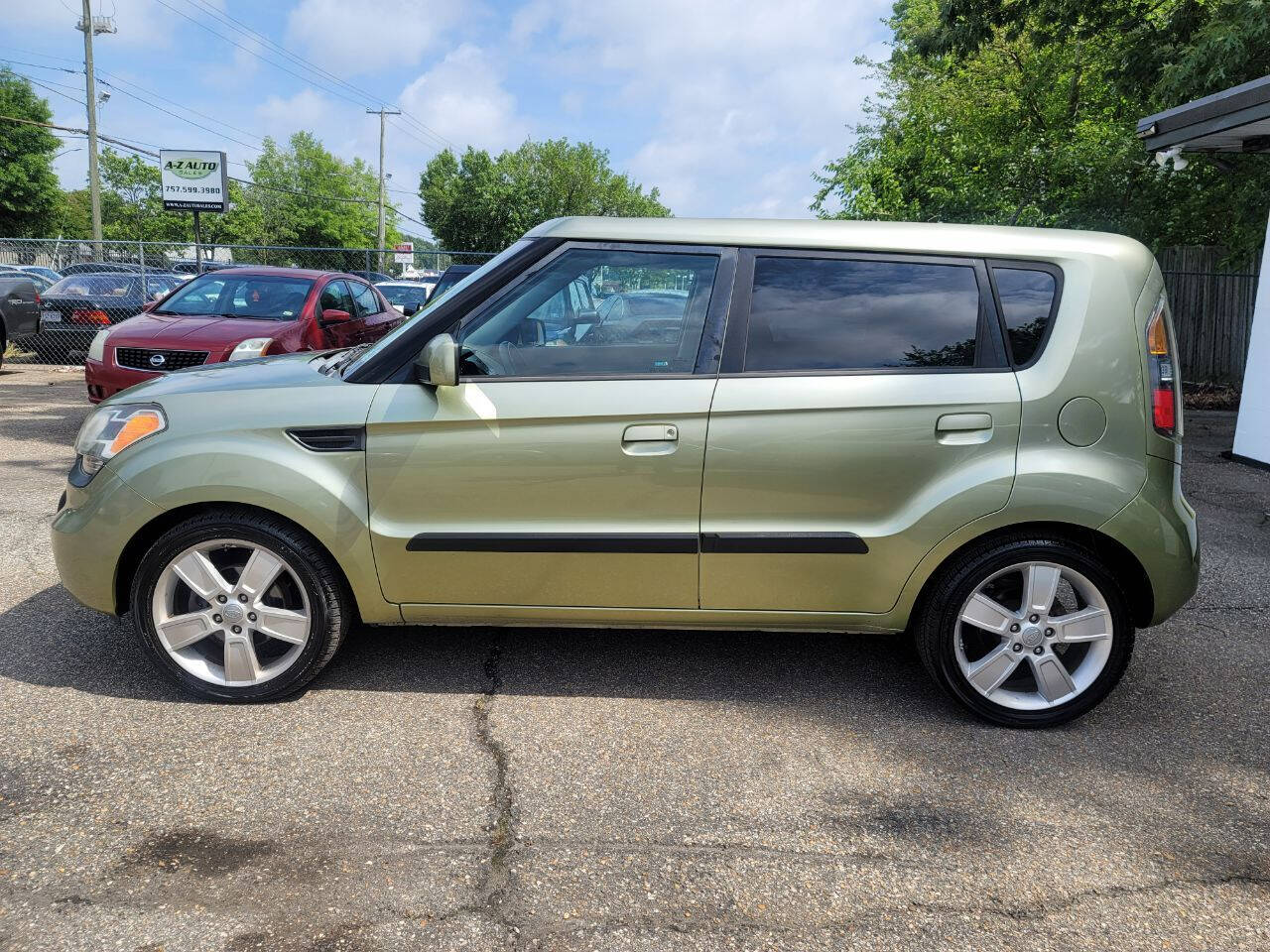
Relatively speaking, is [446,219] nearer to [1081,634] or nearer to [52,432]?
[52,432]

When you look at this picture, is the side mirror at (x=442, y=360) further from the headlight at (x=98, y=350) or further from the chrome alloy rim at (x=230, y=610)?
the headlight at (x=98, y=350)

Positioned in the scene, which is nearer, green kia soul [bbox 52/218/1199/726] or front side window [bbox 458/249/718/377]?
green kia soul [bbox 52/218/1199/726]

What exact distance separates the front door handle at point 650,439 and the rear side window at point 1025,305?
1.21m

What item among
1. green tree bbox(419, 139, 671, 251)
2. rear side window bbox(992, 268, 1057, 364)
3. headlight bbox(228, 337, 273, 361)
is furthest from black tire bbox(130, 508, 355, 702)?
green tree bbox(419, 139, 671, 251)

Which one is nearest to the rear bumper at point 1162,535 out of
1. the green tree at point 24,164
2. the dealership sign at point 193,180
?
the dealership sign at point 193,180

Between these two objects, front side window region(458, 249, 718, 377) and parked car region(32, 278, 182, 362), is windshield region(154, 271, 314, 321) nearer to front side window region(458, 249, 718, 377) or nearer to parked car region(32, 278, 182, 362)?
parked car region(32, 278, 182, 362)

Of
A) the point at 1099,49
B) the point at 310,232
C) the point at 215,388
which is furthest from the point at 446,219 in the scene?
the point at 215,388

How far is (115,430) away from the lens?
363 cm

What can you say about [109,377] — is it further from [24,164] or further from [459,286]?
[24,164]

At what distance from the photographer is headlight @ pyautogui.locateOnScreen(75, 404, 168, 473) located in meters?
3.59

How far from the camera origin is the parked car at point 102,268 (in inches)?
726

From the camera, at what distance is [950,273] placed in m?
3.48

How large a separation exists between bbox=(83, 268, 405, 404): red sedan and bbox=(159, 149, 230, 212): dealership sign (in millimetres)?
9025

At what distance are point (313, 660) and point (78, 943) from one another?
52.9 inches
